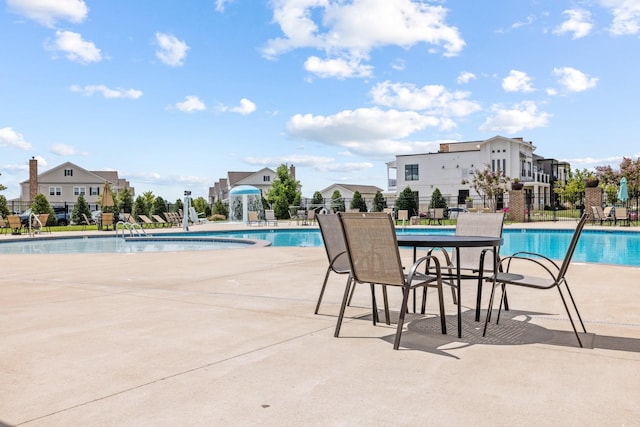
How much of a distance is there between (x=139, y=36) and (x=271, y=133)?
15726 mm

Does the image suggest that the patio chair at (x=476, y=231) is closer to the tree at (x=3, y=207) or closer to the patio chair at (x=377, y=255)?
the patio chair at (x=377, y=255)

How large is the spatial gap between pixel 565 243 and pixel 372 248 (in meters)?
14.2

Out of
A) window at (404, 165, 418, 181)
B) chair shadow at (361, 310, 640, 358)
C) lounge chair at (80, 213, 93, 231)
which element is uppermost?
window at (404, 165, 418, 181)

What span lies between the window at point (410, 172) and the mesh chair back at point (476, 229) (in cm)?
4306

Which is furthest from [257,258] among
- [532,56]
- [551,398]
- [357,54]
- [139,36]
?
[357,54]

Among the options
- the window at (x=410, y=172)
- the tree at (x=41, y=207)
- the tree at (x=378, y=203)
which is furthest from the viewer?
the window at (x=410, y=172)

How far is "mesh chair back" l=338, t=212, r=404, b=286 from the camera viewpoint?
3504mm

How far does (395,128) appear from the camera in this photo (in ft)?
110

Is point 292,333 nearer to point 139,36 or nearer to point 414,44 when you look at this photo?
point 139,36

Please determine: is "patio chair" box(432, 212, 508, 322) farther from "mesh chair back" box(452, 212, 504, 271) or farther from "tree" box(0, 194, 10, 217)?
"tree" box(0, 194, 10, 217)

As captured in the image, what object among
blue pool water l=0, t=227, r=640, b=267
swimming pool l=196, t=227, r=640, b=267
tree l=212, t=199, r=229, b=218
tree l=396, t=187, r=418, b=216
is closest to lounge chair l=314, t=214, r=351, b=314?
swimming pool l=196, t=227, r=640, b=267

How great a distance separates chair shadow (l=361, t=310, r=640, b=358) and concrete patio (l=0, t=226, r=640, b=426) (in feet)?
0.05

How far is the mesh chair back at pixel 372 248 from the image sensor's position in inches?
138

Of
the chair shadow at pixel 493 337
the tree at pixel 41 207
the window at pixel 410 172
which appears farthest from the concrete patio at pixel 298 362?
the window at pixel 410 172
